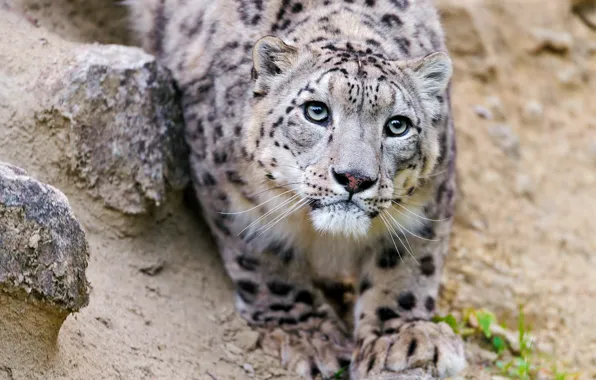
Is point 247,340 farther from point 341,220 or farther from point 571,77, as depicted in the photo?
point 571,77

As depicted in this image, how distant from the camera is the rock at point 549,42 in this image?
10.4m

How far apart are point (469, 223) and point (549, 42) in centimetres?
308

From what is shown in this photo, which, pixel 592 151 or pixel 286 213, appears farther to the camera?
pixel 592 151

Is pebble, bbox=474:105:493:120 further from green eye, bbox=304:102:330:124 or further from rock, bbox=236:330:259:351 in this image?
green eye, bbox=304:102:330:124

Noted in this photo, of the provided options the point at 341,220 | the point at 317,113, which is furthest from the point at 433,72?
the point at 341,220

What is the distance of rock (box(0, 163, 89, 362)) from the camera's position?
434 cm

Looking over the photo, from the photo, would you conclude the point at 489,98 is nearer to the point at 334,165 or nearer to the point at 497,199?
the point at 497,199

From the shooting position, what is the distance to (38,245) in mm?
4430

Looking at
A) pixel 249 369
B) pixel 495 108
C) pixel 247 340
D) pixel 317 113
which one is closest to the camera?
pixel 317 113

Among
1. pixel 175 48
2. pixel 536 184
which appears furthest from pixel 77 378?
pixel 536 184

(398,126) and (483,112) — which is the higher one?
(398,126)

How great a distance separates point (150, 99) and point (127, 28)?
1.83m

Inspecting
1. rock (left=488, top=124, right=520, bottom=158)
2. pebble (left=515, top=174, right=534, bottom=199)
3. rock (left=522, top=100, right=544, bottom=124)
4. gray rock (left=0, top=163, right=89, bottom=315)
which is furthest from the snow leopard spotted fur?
rock (left=522, top=100, right=544, bottom=124)

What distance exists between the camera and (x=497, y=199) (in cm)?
880
